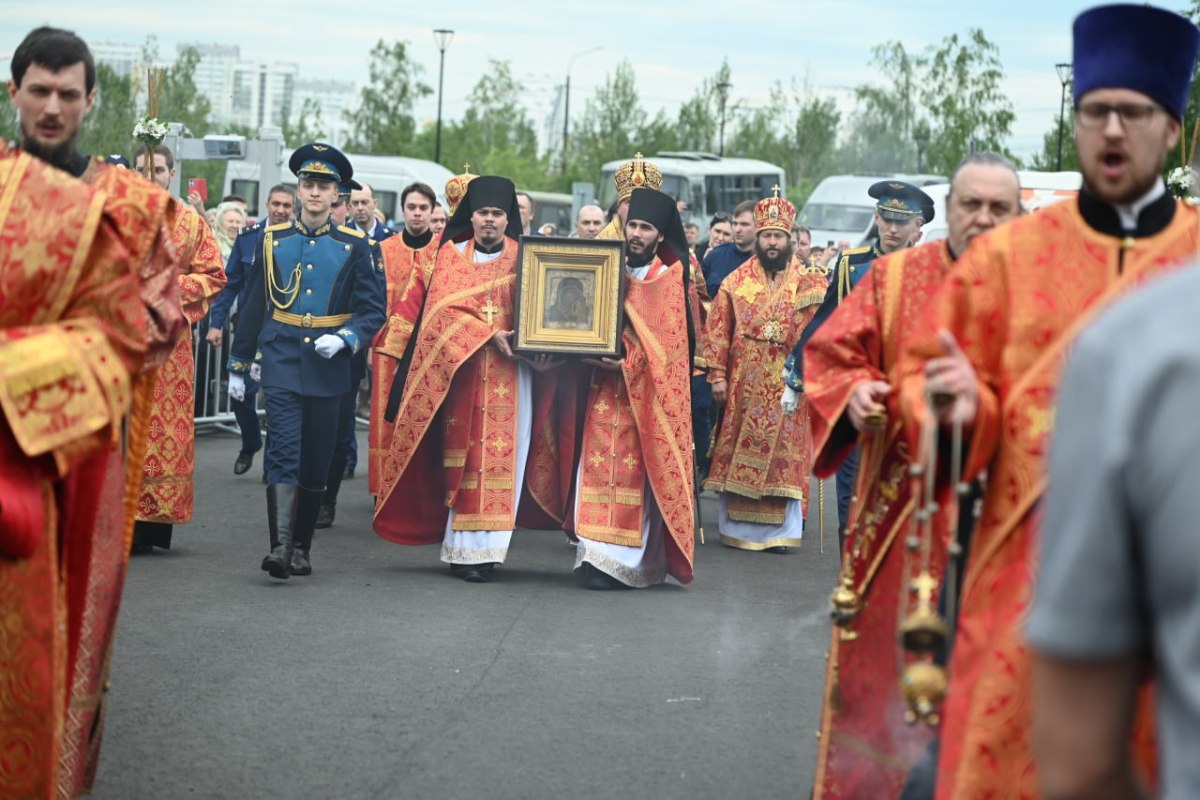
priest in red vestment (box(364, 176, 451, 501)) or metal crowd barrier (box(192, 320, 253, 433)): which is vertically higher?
priest in red vestment (box(364, 176, 451, 501))

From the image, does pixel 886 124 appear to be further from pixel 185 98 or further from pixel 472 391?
pixel 472 391

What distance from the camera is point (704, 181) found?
4891 centimetres

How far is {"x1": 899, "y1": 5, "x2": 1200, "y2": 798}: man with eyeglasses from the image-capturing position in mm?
3465

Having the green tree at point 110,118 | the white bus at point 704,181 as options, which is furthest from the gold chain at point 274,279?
the green tree at point 110,118

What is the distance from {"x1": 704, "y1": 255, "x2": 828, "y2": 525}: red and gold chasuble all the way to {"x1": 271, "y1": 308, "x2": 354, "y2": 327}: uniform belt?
3.36m

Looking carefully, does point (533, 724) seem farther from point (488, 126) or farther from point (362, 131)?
point (488, 126)

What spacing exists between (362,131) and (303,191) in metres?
46.6

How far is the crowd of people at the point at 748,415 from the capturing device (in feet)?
6.27

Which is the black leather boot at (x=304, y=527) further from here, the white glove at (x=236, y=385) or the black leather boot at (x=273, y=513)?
the white glove at (x=236, y=385)

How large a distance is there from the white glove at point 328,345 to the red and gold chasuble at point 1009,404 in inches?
235

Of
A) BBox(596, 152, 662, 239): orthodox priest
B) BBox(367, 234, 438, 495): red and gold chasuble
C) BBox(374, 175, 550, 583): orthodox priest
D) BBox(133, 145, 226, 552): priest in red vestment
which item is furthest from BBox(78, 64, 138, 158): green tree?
BBox(374, 175, 550, 583): orthodox priest

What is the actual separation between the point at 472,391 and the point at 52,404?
20.0 feet

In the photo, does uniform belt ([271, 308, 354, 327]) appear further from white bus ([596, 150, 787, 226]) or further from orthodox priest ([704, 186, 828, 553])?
white bus ([596, 150, 787, 226])

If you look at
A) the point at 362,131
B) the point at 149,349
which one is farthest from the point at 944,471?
the point at 362,131
